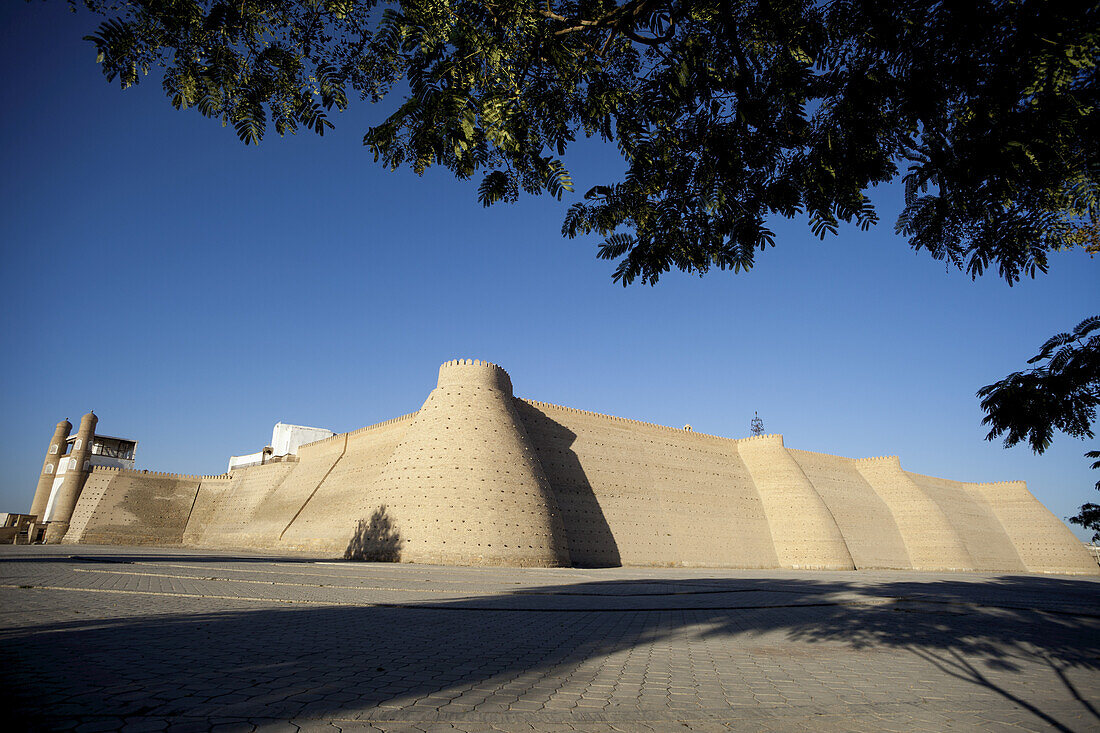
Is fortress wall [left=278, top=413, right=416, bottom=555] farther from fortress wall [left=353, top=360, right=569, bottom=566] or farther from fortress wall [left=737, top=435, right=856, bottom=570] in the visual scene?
fortress wall [left=737, top=435, right=856, bottom=570]

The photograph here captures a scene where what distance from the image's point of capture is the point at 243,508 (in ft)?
135

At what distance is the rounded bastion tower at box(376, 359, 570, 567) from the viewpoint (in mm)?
22688

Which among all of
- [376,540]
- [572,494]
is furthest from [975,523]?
[376,540]

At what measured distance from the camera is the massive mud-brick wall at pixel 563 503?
24.1m

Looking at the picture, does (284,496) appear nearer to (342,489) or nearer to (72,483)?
(342,489)

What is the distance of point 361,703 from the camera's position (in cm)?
302

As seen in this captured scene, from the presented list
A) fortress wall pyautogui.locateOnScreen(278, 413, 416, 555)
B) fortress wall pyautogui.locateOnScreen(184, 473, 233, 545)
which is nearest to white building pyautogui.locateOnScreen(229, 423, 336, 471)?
fortress wall pyautogui.locateOnScreen(184, 473, 233, 545)

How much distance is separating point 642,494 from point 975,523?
36.0 metres

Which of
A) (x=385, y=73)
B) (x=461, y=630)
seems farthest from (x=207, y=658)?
(x=385, y=73)

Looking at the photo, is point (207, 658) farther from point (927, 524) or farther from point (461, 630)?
point (927, 524)

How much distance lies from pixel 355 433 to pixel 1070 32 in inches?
1494

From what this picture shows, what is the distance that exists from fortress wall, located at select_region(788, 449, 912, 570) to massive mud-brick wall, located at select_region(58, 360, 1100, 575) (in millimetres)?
132

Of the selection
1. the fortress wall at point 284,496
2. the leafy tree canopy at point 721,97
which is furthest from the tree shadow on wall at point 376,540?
the leafy tree canopy at point 721,97

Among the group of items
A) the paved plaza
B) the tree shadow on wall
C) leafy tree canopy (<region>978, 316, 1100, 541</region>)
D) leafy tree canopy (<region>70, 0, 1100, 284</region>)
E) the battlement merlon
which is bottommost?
the paved plaza
